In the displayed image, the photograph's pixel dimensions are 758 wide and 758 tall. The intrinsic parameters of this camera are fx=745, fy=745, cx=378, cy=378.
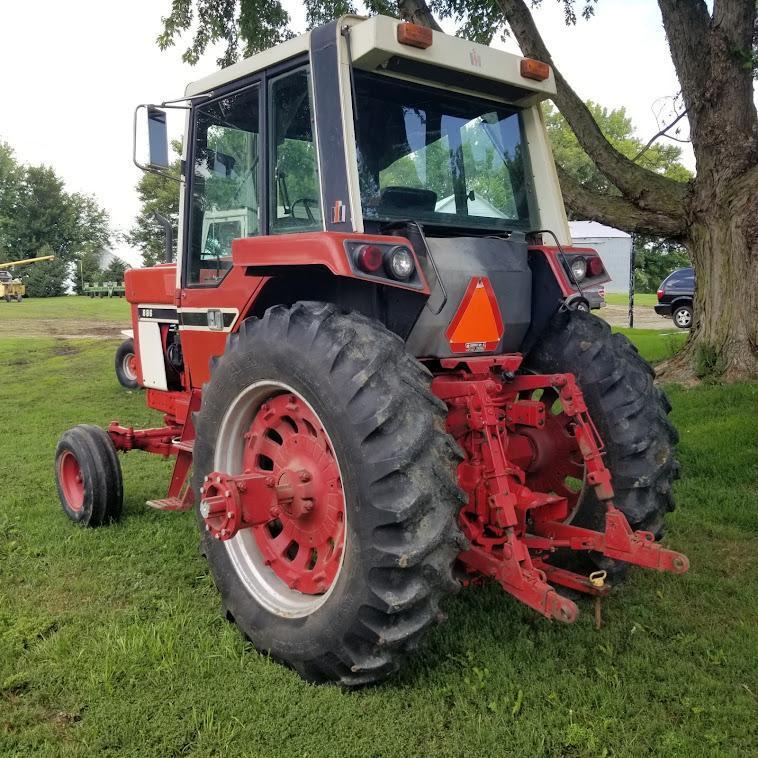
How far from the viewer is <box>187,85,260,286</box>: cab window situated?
372cm

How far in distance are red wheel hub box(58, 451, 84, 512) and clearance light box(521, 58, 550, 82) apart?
11.8 feet

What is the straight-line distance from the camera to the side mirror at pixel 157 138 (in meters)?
3.78

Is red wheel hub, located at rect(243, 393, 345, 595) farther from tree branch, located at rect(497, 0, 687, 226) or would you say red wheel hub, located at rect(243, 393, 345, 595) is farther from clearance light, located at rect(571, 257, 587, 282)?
tree branch, located at rect(497, 0, 687, 226)

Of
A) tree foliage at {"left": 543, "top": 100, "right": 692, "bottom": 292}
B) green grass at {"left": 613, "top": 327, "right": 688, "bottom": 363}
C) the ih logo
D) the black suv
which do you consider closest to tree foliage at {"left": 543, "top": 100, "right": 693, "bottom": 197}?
tree foliage at {"left": 543, "top": 100, "right": 692, "bottom": 292}

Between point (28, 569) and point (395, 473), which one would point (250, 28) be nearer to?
point (28, 569)

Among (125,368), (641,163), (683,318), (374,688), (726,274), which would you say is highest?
(641,163)

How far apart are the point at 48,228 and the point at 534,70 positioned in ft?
177

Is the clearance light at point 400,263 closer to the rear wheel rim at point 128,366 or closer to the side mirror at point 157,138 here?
the side mirror at point 157,138

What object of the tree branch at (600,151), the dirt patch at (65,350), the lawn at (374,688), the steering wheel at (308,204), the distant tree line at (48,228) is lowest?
the lawn at (374,688)

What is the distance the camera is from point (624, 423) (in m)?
3.35

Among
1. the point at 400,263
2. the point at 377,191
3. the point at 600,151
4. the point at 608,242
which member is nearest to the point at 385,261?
the point at 400,263

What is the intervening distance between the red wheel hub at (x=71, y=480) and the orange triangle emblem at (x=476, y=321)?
2.90 m

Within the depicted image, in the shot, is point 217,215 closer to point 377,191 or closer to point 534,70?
point 377,191

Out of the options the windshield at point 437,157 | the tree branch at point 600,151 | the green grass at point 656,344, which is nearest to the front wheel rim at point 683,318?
the green grass at point 656,344
